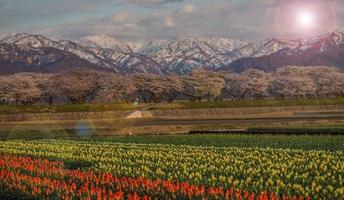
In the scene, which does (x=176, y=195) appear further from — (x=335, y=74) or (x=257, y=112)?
(x=335, y=74)

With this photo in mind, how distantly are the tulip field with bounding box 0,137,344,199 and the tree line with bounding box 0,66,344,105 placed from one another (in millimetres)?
A: 113600

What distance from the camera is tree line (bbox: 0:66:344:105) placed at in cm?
13962

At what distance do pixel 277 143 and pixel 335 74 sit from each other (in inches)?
5283

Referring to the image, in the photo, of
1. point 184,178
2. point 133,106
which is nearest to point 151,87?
point 133,106

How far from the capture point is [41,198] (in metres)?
16.6

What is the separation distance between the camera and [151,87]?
149 m

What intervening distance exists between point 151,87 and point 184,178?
129827mm

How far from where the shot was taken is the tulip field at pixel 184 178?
15664mm

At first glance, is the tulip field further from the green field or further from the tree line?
the tree line

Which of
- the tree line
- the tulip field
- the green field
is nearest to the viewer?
the tulip field

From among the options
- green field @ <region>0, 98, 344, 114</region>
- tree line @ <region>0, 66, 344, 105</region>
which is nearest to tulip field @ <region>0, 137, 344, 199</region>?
green field @ <region>0, 98, 344, 114</region>

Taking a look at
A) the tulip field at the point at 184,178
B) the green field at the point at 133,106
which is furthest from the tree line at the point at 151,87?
the tulip field at the point at 184,178

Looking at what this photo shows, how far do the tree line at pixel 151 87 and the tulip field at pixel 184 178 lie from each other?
114 m

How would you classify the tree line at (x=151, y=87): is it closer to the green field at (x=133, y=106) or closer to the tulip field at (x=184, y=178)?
the green field at (x=133, y=106)
